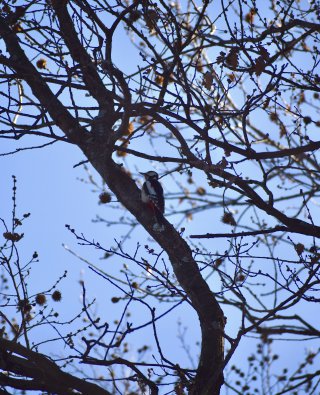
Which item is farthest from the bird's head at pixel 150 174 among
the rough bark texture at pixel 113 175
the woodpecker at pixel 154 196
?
the rough bark texture at pixel 113 175

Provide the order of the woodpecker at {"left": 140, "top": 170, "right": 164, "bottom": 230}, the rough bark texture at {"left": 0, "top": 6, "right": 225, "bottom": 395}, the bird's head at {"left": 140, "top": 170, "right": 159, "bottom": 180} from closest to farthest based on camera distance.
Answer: the rough bark texture at {"left": 0, "top": 6, "right": 225, "bottom": 395}
the woodpecker at {"left": 140, "top": 170, "right": 164, "bottom": 230}
the bird's head at {"left": 140, "top": 170, "right": 159, "bottom": 180}

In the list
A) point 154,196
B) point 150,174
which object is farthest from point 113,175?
point 150,174

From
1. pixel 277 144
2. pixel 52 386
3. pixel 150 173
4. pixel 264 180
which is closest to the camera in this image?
pixel 52 386

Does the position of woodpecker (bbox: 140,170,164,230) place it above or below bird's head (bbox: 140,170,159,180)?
below

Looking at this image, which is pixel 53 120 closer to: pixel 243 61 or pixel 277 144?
pixel 243 61

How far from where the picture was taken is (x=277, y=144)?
10008mm

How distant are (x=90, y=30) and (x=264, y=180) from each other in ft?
6.39

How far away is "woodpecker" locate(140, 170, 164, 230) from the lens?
523cm

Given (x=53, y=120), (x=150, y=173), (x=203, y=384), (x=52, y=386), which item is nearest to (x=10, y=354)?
(x=52, y=386)

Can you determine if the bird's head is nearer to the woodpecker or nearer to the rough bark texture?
the woodpecker

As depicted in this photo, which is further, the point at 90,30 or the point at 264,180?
the point at 90,30

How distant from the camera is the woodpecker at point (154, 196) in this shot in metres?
5.23

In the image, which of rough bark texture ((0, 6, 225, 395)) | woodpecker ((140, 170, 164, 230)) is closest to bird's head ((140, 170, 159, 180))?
woodpecker ((140, 170, 164, 230))

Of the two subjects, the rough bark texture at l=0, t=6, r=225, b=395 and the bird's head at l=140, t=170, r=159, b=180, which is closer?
the rough bark texture at l=0, t=6, r=225, b=395
